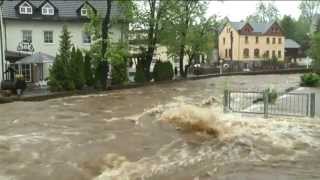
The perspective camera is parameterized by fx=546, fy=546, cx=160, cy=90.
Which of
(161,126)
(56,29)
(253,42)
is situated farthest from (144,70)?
Answer: (253,42)

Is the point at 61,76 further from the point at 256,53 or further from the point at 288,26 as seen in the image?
the point at 288,26

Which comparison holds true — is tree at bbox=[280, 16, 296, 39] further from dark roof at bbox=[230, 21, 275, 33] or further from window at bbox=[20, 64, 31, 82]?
window at bbox=[20, 64, 31, 82]

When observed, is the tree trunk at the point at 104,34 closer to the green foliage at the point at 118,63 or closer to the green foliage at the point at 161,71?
the green foliage at the point at 118,63

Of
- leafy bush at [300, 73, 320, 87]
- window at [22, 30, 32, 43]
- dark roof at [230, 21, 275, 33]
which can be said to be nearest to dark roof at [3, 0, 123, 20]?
window at [22, 30, 32, 43]

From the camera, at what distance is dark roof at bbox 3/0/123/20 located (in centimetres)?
4747

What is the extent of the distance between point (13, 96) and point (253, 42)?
67609 millimetres

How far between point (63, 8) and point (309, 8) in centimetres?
6554

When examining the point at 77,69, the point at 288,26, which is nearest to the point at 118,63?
the point at 77,69

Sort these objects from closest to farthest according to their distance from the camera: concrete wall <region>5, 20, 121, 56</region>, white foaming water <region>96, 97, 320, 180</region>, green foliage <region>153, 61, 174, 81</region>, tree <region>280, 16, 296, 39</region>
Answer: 1. white foaming water <region>96, 97, 320, 180</region>
2. concrete wall <region>5, 20, 121, 56</region>
3. green foliage <region>153, 61, 174, 81</region>
4. tree <region>280, 16, 296, 39</region>

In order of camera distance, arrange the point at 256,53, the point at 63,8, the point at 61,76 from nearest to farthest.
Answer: the point at 61,76 < the point at 63,8 < the point at 256,53

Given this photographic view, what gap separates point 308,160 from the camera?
Answer: 1504 centimetres

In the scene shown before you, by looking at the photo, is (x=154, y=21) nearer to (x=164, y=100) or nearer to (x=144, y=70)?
(x=144, y=70)

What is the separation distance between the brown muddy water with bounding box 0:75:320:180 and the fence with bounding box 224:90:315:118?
75 centimetres

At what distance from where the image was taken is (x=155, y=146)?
1725cm
